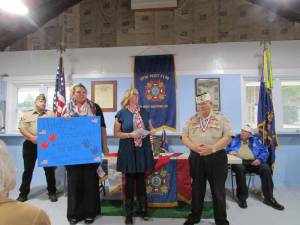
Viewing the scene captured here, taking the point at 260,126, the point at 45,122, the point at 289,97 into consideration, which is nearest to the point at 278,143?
the point at 260,126

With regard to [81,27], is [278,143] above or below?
below

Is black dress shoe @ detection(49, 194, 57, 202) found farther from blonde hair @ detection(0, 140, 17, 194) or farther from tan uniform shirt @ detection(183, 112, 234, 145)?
blonde hair @ detection(0, 140, 17, 194)

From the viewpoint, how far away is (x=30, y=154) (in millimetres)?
3904

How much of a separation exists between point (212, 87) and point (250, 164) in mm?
1442

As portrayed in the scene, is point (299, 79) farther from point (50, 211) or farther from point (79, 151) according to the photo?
Answer: point (50, 211)

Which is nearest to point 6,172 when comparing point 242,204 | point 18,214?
point 18,214

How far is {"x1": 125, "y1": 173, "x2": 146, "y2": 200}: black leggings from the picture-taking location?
9.77ft

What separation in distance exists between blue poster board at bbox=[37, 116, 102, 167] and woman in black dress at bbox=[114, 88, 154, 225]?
24 centimetres

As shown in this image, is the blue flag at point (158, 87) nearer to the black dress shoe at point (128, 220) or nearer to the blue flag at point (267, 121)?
the blue flag at point (267, 121)

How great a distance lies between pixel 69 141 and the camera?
281 cm

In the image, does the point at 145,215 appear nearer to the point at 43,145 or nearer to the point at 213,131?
the point at 213,131

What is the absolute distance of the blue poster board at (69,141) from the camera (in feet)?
9.09

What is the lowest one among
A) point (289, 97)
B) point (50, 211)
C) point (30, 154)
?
point (50, 211)

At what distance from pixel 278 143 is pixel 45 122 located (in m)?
3.45
